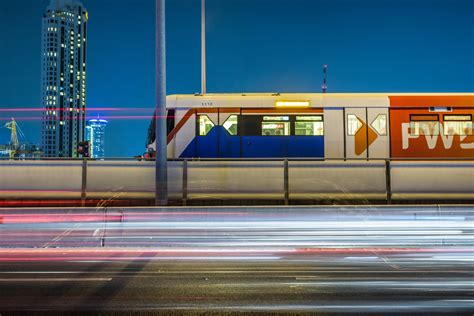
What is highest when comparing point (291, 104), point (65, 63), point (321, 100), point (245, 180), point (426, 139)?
point (65, 63)

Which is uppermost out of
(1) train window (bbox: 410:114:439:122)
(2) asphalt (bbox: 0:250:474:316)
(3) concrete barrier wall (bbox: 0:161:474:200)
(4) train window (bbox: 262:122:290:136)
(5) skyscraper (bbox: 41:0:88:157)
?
(5) skyscraper (bbox: 41:0:88:157)

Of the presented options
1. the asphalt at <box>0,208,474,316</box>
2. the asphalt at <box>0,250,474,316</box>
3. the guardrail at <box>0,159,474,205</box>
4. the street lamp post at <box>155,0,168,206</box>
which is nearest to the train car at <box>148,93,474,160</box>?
the guardrail at <box>0,159,474,205</box>

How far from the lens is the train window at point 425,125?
1916 centimetres

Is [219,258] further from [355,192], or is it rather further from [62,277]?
[355,192]

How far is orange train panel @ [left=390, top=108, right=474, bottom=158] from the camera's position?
19.1 meters

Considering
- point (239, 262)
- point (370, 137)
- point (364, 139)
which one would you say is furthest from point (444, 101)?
point (239, 262)

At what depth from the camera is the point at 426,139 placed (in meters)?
19.2

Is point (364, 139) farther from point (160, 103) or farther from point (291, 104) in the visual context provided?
point (160, 103)

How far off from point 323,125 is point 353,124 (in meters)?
1.20

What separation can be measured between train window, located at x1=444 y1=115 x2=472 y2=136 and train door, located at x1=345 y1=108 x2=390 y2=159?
2337 mm

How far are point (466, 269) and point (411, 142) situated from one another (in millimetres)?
11561

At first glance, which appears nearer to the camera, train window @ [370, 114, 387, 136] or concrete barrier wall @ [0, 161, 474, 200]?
Answer: concrete barrier wall @ [0, 161, 474, 200]

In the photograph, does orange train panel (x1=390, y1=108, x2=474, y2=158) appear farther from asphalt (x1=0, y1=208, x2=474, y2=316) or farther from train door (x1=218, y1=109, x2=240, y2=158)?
asphalt (x1=0, y1=208, x2=474, y2=316)

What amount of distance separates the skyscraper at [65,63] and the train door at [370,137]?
10002 cm
